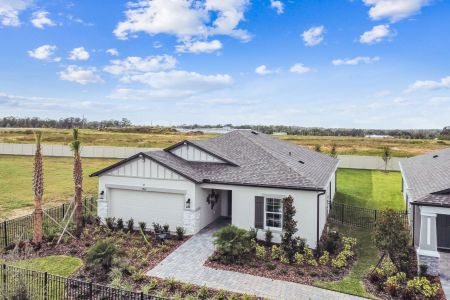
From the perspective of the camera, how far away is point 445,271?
1231cm

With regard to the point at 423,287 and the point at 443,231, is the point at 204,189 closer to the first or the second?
the point at 423,287

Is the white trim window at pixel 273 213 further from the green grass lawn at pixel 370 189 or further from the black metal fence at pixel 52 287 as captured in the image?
the green grass lawn at pixel 370 189

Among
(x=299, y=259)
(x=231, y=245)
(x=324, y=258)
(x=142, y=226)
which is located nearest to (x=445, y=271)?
(x=324, y=258)

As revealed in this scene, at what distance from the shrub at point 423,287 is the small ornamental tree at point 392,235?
1086mm

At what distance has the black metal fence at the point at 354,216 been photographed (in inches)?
745

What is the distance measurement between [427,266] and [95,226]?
14.7 metres

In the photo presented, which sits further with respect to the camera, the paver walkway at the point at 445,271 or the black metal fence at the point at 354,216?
the black metal fence at the point at 354,216

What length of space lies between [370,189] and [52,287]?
27.1 metres

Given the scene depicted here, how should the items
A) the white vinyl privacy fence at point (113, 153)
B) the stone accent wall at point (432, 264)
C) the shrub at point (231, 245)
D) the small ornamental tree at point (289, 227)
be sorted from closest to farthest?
the stone accent wall at point (432, 264)
the shrub at point (231, 245)
the small ornamental tree at point (289, 227)
the white vinyl privacy fence at point (113, 153)

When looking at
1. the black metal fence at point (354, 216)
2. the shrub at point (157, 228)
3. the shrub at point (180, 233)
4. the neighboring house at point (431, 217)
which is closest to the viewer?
the neighboring house at point (431, 217)

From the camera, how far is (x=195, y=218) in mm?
15875

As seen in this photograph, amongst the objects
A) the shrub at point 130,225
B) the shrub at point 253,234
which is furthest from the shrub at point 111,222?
the shrub at point 253,234

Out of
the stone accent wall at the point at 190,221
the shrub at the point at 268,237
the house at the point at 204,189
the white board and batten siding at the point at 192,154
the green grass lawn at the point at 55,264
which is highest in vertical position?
the white board and batten siding at the point at 192,154

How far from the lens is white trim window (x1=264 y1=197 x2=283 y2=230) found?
15.3 metres
